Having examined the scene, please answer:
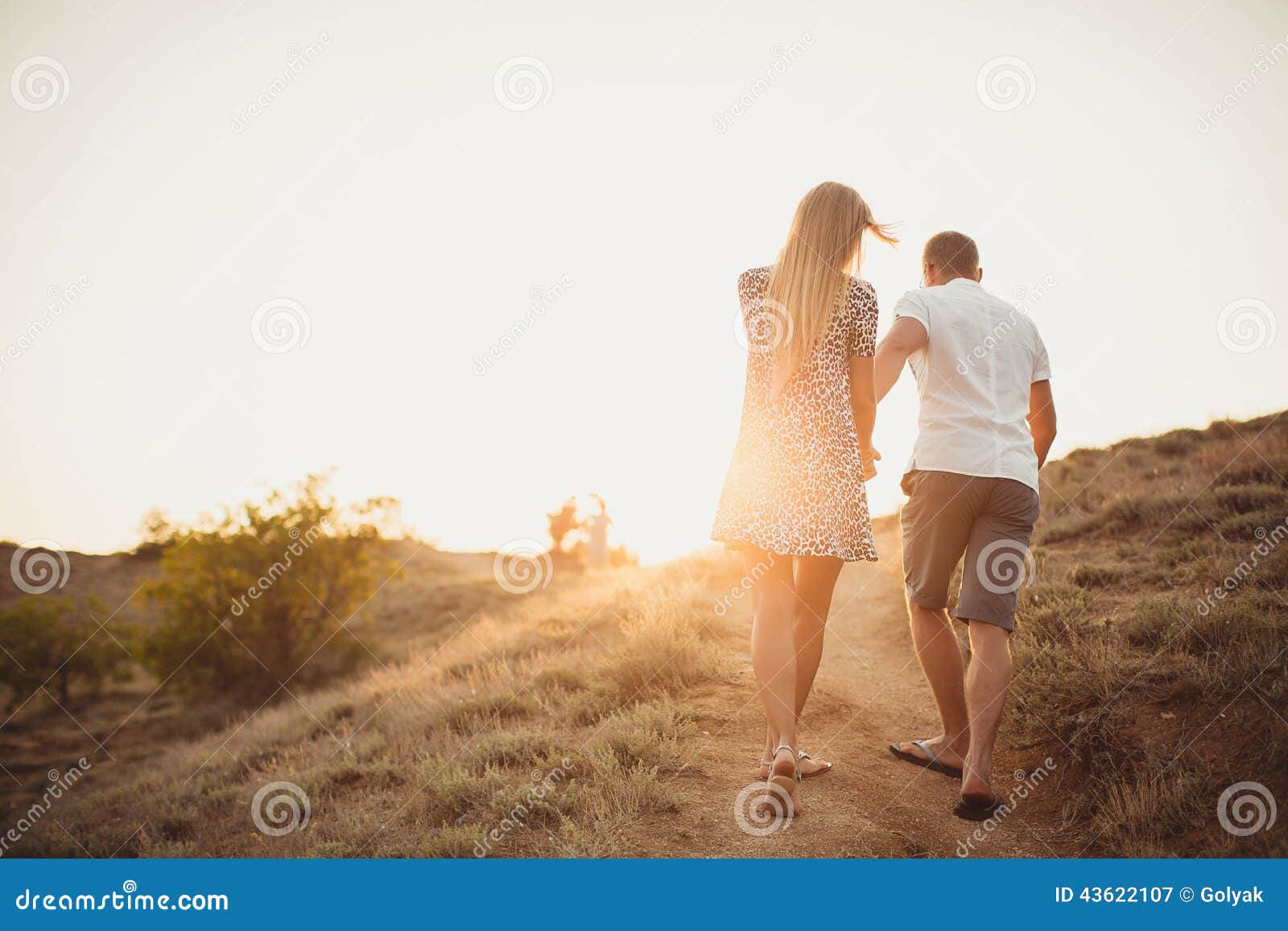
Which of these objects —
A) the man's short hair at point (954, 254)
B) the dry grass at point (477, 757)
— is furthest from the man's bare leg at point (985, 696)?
the man's short hair at point (954, 254)

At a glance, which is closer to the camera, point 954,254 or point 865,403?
point 865,403

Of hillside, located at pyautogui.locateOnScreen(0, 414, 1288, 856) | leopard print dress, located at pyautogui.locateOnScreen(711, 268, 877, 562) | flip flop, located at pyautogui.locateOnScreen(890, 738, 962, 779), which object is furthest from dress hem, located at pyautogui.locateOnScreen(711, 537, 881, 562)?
flip flop, located at pyautogui.locateOnScreen(890, 738, 962, 779)

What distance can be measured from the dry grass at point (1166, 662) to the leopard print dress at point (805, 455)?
69.6 inches

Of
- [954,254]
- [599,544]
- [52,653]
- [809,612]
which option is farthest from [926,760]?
[52,653]

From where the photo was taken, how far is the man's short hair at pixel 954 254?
3.73 metres

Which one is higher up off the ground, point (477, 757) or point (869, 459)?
point (869, 459)

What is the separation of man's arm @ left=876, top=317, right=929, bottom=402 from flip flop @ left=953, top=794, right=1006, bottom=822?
196cm

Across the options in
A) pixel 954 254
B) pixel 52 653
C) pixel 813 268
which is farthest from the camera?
pixel 52 653

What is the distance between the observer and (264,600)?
68.6 feet

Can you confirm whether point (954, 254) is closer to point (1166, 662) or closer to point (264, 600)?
point (1166, 662)

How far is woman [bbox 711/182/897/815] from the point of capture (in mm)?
3262

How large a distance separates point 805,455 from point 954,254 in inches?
57.0

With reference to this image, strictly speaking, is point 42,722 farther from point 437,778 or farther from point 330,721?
point 437,778

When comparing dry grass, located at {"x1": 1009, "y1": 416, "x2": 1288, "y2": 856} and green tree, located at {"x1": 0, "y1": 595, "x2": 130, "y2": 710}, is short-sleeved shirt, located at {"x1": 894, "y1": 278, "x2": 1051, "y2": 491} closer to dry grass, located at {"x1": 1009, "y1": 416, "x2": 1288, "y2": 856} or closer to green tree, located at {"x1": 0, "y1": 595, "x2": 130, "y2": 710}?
dry grass, located at {"x1": 1009, "y1": 416, "x2": 1288, "y2": 856}
